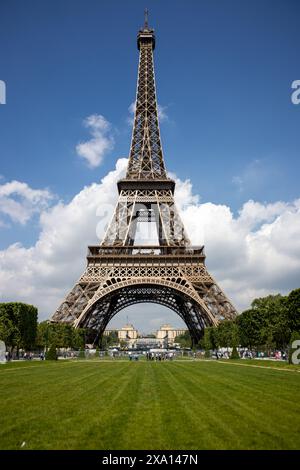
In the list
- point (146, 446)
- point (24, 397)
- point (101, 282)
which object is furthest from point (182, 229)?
point (146, 446)

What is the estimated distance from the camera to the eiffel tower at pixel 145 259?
60.0 metres

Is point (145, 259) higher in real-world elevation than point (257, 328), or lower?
higher

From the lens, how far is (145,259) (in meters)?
64.5

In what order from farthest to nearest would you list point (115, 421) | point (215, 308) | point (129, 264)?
1. point (129, 264)
2. point (215, 308)
3. point (115, 421)

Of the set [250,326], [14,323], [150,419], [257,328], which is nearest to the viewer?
[150,419]

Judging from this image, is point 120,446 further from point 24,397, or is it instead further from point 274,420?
point 24,397

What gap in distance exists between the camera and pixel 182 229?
6812 centimetres

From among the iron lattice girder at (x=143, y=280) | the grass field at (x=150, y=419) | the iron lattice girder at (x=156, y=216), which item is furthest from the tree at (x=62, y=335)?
the grass field at (x=150, y=419)

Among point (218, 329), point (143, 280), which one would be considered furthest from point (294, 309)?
point (143, 280)

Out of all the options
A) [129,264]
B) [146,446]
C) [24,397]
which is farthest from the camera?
[129,264]

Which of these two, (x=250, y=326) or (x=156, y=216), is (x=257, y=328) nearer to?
(x=250, y=326)

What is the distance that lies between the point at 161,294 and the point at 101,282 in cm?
1823

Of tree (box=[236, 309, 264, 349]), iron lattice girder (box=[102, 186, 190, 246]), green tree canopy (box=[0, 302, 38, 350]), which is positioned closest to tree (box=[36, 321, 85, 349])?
green tree canopy (box=[0, 302, 38, 350])

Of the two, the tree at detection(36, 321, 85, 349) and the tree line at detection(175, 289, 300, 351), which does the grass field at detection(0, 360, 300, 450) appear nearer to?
the tree line at detection(175, 289, 300, 351)
